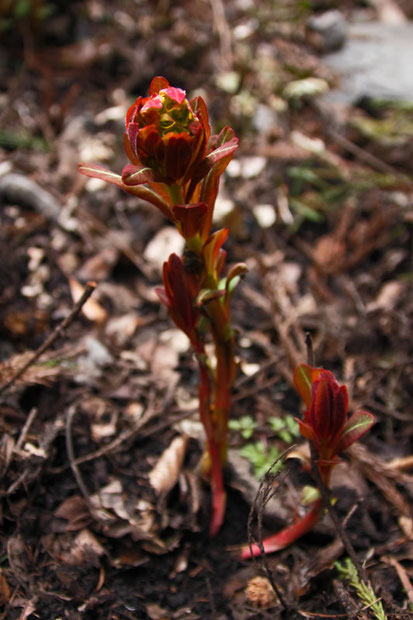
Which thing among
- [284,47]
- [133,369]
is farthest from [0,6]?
[133,369]

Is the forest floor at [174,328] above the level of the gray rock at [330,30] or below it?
below

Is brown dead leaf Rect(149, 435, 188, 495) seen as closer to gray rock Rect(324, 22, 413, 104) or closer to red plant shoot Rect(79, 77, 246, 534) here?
red plant shoot Rect(79, 77, 246, 534)

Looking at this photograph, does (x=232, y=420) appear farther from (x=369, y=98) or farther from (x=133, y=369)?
(x=369, y=98)

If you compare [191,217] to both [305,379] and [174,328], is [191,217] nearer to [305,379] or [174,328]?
[305,379]

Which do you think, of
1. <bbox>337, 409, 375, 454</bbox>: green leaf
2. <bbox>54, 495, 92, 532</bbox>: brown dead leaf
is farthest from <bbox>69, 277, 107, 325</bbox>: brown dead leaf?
<bbox>337, 409, 375, 454</bbox>: green leaf

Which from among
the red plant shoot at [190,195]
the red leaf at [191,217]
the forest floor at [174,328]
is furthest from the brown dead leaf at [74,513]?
the red leaf at [191,217]

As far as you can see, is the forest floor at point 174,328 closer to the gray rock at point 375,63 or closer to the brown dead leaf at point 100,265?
the brown dead leaf at point 100,265
